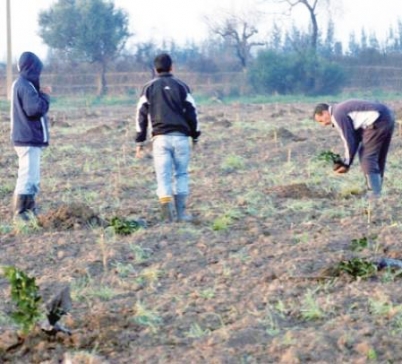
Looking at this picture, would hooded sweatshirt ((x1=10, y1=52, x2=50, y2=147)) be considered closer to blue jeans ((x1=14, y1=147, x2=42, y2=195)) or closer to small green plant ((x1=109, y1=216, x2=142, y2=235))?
blue jeans ((x1=14, y1=147, x2=42, y2=195))

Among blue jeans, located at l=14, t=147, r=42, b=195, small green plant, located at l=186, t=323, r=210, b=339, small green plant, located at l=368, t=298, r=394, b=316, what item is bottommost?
small green plant, located at l=186, t=323, r=210, b=339

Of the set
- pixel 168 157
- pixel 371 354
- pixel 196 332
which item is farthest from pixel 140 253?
pixel 371 354

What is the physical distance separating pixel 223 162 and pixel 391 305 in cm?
891

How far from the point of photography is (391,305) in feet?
19.9

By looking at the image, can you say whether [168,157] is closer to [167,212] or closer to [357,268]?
[167,212]

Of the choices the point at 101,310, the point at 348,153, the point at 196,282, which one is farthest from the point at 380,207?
the point at 101,310

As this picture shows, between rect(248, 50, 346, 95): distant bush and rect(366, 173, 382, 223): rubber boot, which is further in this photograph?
rect(248, 50, 346, 95): distant bush

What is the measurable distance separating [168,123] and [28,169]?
4.38 ft

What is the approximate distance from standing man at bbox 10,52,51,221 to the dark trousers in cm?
318

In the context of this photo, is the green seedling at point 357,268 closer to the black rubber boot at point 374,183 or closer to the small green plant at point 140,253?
the small green plant at point 140,253

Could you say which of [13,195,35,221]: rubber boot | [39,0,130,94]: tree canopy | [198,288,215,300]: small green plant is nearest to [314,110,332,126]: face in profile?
[13,195,35,221]: rubber boot

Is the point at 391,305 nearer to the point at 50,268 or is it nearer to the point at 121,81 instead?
the point at 50,268

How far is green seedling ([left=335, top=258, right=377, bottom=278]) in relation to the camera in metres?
6.88

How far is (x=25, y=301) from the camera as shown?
18.5 ft
